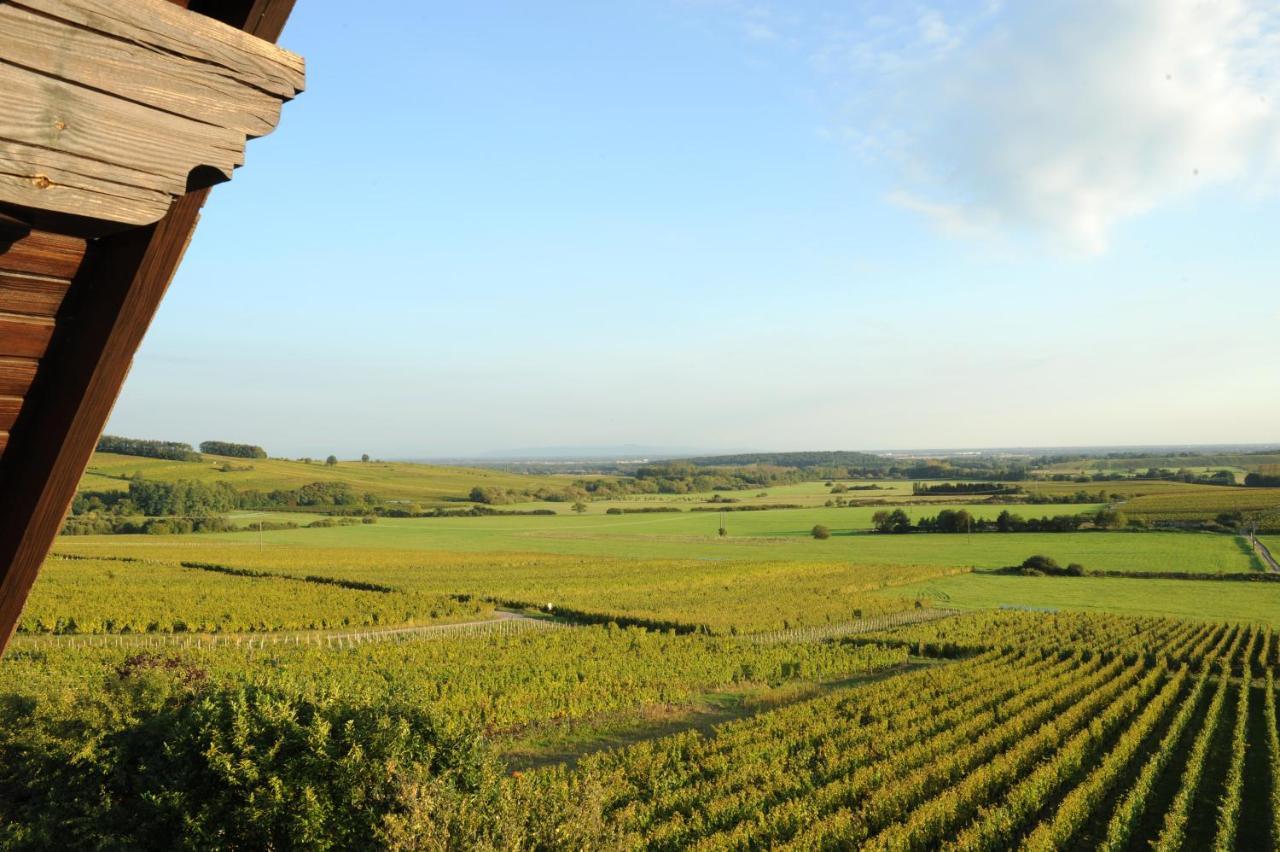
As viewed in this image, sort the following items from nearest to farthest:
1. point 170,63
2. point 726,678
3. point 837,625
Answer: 1. point 170,63
2. point 726,678
3. point 837,625

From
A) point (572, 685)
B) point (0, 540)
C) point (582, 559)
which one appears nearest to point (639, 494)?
point (582, 559)

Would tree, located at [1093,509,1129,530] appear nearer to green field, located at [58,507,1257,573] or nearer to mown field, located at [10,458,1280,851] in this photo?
green field, located at [58,507,1257,573]

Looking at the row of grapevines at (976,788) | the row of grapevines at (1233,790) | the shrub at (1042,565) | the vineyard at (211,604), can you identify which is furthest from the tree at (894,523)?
the row of grapevines at (976,788)

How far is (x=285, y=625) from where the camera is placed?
122 feet

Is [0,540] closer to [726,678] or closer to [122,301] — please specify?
[122,301]

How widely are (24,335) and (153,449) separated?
521ft

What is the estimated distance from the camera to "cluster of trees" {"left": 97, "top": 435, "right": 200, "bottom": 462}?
434 feet

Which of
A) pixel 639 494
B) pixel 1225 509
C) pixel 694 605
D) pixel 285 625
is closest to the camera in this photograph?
pixel 285 625

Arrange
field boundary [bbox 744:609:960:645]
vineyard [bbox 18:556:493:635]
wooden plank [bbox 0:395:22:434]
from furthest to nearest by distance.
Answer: field boundary [bbox 744:609:960:645], vineyard [bbox 18:556:493:635], wooden plank [bbox 0:395:22:434]

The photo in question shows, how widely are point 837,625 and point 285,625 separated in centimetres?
2945

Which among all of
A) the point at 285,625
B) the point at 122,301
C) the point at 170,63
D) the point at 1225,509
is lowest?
the point at 285,625

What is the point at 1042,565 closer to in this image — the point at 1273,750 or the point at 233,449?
the point at 1273,750

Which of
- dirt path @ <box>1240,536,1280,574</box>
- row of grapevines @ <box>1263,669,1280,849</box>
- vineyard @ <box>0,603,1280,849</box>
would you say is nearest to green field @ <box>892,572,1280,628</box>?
dirt path @ <box>1240,536,1280,574</box>

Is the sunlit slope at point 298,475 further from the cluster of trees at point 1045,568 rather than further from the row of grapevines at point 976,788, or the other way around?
the row of grapevines at point 976,788
